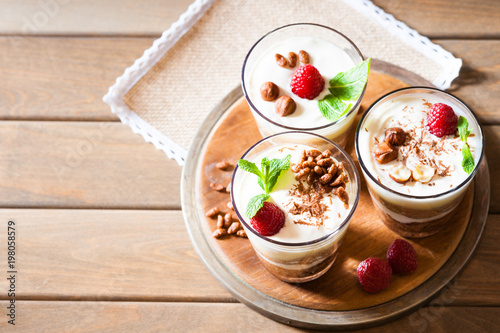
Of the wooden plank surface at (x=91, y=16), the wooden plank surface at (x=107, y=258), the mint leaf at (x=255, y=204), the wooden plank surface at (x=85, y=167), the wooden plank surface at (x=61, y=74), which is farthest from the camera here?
the wooden plank surface at (x=91, y=16)

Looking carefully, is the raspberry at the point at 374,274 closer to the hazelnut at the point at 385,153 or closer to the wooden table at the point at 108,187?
the wooden table at the point at 108,187

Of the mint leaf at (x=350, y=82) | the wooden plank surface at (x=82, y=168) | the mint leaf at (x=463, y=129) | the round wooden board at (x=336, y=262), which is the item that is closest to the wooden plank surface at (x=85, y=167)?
the wooden plank surface at (x=82, y=168)

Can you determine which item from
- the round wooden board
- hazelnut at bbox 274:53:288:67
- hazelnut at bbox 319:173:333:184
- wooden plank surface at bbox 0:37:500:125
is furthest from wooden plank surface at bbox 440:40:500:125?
hazelnut at bbox 319:173:333:184

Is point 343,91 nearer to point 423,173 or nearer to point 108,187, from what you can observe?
point 423,173

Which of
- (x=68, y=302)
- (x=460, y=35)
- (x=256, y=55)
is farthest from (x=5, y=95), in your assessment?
(x=460, y=35)

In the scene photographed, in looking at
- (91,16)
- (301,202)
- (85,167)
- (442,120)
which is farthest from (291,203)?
(91,16)

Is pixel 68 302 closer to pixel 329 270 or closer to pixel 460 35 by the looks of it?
pixel 329 270

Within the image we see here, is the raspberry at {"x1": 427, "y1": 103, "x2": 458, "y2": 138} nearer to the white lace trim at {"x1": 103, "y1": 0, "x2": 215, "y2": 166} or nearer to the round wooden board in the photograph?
the round wooden board
